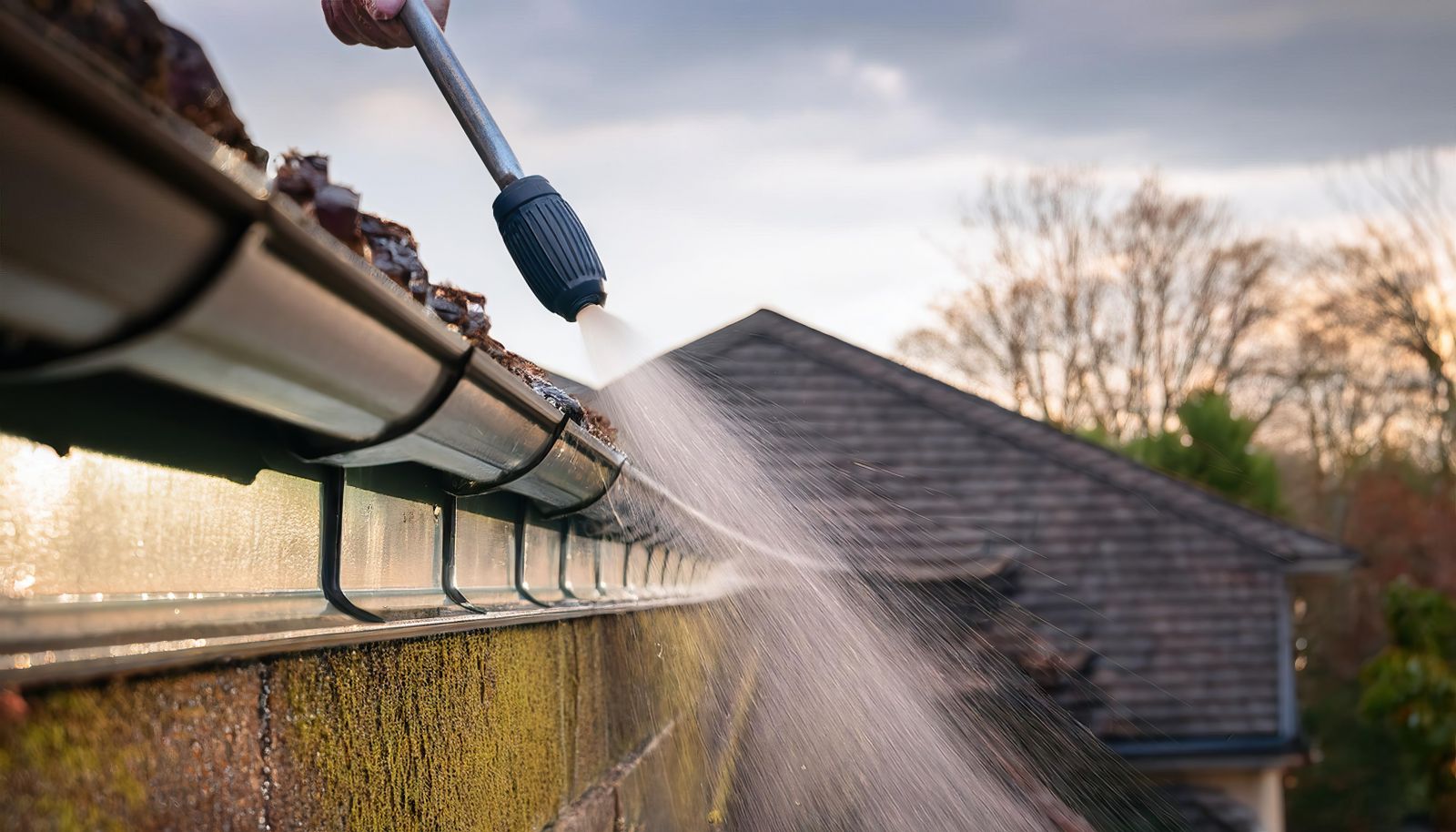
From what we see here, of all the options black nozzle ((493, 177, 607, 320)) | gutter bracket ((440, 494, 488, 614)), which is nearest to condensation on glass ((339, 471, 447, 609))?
gutter bracket ((440, 494, 488, 614))

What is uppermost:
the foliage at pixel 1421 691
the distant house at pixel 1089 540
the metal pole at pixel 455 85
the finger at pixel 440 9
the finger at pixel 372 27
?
the finger at pixel 440 9

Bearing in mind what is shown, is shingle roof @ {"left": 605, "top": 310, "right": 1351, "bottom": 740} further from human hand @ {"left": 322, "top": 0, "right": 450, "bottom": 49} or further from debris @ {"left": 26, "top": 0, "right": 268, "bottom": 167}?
debris @ {"left": 26, "top": 0, "right": 268, "bottom": 167}

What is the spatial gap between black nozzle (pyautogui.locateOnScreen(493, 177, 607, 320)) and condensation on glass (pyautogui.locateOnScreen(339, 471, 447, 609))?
3.71 feet

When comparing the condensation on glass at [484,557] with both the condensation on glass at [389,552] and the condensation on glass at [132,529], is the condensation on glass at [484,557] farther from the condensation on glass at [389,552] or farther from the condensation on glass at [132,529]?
the condensation on glass at [132,529]

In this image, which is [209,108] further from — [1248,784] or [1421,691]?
[1421,691]

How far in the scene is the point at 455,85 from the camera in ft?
9.20

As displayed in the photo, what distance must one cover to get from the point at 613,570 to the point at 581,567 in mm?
396

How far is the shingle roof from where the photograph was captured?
12.6 meters

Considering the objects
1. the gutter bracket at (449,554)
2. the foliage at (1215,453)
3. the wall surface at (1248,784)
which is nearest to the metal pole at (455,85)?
the gutter bracket at (449,554)

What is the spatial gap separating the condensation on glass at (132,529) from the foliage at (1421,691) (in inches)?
894

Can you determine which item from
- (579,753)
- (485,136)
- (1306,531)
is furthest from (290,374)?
(1306,531)

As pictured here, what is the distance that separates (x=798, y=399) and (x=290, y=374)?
1315cm

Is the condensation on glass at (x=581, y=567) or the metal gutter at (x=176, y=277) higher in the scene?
the metal gutter at (x=176, y=277)

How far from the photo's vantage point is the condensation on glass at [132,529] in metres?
0.68
